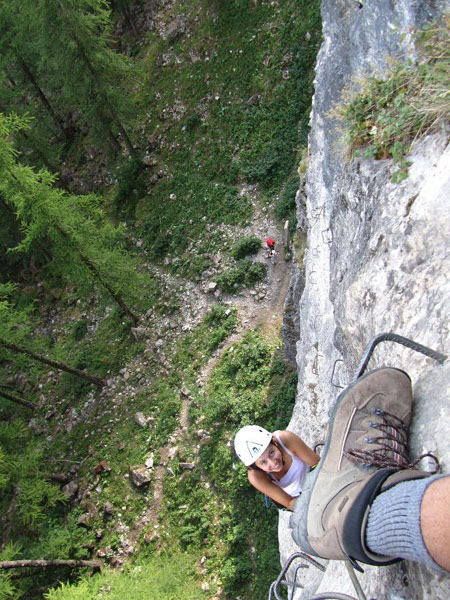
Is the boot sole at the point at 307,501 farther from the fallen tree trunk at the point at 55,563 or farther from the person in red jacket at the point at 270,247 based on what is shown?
the person in red jacket at the point at 270,247

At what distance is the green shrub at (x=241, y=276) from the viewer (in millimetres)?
16812

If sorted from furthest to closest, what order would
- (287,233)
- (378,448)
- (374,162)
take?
(287,233)
(374,162)
(378,448)

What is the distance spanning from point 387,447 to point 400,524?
73 cm

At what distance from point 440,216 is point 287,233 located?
12925 millimetres

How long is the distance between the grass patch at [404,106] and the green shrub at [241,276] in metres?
11.3

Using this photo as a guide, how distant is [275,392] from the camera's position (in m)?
14.0

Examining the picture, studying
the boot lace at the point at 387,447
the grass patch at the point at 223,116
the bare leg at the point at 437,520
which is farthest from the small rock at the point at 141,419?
the bare leg at the point at 437,520

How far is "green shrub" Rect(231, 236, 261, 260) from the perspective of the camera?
17.4m

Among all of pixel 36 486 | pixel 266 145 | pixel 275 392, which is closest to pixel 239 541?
pixel 275 392

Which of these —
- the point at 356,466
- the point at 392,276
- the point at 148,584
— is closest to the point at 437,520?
the point at 356,466

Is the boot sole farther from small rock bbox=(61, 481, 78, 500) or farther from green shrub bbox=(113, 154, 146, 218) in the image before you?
green shrub bbox=(113, 154, 146, 218)

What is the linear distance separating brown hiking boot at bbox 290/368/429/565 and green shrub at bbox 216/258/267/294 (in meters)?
13.1

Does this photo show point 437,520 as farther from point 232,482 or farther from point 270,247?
point 270,247

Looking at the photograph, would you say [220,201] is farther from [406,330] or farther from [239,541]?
[406,330]
